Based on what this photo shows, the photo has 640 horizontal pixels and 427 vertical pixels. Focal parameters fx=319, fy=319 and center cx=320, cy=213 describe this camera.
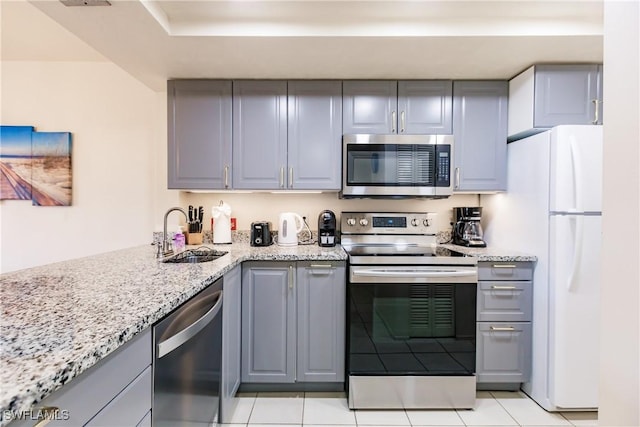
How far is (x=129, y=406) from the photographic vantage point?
2.73 feet

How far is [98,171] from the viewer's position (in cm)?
268

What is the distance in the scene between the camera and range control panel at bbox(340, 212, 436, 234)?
253 centimetres

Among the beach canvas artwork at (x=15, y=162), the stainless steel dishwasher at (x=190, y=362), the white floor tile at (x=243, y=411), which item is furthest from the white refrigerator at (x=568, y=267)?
the beach canvas artwork at (x=15, y=162)

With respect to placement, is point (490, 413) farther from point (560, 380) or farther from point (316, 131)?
point (316, 131)

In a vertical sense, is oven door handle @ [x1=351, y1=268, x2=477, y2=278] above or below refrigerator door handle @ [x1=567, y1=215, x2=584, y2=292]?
below

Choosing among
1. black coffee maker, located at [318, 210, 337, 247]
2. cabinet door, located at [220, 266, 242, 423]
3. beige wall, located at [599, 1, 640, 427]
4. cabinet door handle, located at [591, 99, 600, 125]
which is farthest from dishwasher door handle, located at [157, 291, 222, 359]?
cabinet door handle, located at [591, 99, 600, 125]

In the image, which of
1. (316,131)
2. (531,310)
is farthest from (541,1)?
(531,310)

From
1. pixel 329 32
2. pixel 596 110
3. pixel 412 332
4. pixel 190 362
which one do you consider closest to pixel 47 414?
pixel 190 362

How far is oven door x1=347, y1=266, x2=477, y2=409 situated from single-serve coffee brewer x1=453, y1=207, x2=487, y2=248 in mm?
555

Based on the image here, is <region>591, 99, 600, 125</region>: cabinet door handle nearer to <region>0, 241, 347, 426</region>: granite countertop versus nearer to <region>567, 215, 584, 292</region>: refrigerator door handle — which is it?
<region>567, 215, 584, 292</region>: refrigerator door handle

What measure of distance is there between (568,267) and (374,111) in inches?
61.7

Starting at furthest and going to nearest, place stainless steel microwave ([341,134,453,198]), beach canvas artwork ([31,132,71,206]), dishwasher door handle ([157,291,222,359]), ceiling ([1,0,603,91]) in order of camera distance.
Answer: beach canvas artwork ([31,132,71,206]) → stainless steel microwave ([341,134,453,198]) → ceiling ([1,0,603,91]) → dishwasher door handle ([157,291,222,359])

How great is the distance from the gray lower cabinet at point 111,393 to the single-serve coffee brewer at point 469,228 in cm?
225

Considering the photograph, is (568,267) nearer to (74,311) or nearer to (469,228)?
(469,228)
